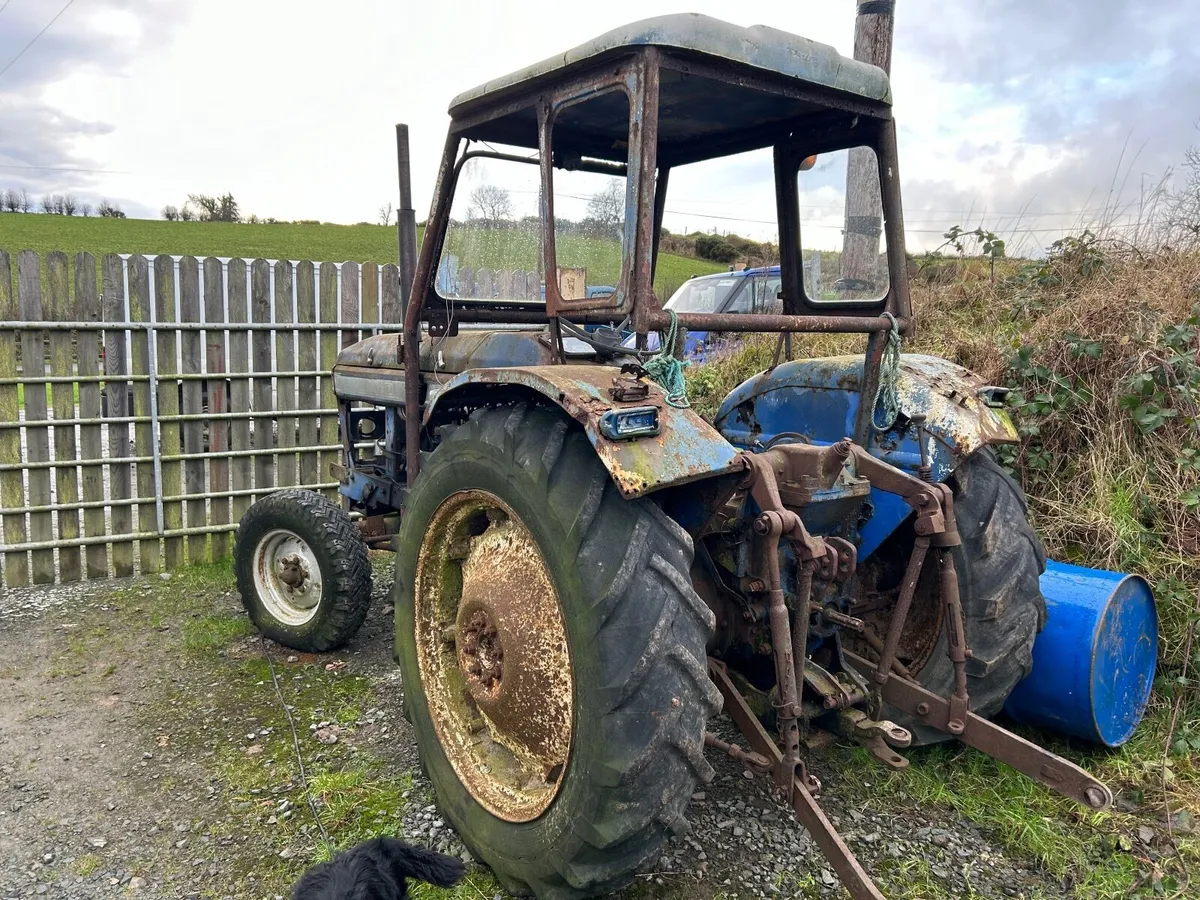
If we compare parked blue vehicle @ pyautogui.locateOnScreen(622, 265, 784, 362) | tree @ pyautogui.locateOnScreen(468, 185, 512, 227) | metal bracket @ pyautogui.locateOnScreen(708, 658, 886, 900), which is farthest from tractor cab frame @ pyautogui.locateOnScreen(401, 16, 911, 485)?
parked blue vehicle @ pyautogui.locateOnScreen(622, 265, 784, 362)

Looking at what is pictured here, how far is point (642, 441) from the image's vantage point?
197 centimetres

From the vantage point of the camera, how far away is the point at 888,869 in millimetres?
2553

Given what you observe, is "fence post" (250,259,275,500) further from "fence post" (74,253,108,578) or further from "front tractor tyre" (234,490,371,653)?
"front tractor tyre" (234,490,371,653)

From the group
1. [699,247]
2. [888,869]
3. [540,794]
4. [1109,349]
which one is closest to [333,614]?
[540,794]

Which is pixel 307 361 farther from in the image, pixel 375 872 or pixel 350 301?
pixel 375 872

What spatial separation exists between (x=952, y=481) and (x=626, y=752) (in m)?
1.55

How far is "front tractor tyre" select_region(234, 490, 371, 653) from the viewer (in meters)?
3.94

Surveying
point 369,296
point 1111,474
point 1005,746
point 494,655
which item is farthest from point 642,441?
point 369,296

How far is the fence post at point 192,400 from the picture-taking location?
217 inches

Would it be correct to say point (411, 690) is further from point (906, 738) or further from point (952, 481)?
point (952, 481)

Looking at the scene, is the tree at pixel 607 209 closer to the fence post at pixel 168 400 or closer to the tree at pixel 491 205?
the tree at pixel 491 205

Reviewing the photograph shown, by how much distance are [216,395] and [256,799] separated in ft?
11.6

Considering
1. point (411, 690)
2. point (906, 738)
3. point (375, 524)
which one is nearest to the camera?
point (906, 738)

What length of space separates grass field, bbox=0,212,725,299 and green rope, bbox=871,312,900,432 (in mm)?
17785
